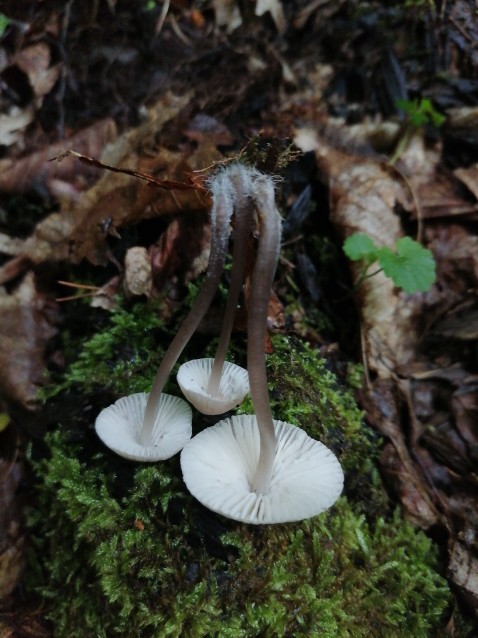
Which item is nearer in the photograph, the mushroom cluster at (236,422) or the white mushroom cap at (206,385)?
the mushroom cluster at (236,422)

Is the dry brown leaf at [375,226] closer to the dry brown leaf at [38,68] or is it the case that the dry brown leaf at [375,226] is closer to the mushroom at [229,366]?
the mushroom at [229,366]

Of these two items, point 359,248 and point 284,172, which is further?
point 284,172

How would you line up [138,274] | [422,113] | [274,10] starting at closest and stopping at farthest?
[138,274] → [422,113] → [274,10]

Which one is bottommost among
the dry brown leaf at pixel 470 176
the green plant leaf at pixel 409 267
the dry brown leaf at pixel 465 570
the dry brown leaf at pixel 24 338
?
the dry brown leaf at pixel 465 570

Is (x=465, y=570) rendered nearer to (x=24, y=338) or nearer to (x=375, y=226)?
(x=375, y=226)

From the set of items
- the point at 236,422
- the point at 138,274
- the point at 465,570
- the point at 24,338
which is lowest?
the point at 465,570

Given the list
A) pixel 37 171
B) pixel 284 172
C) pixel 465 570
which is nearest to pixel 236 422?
pixel 465 570

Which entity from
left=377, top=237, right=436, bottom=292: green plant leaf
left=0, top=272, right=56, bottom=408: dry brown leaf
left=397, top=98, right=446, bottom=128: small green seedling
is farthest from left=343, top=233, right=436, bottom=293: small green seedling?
left=0, top=272, right=56, bottom=408: dry brown leaf

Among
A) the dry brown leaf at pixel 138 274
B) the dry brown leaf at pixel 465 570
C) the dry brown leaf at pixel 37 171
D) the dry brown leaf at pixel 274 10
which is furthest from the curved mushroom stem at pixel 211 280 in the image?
the dry brown leaf at pixel 274 10
